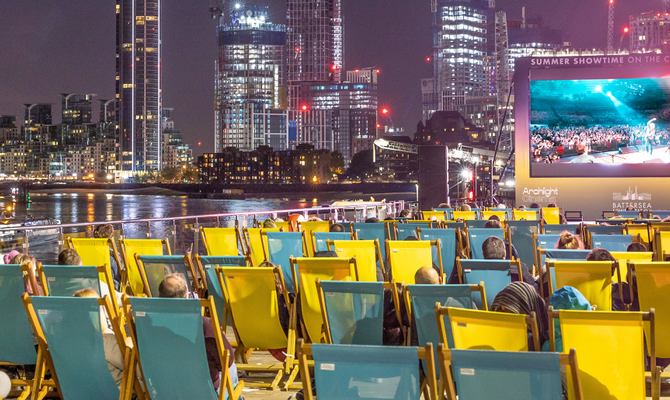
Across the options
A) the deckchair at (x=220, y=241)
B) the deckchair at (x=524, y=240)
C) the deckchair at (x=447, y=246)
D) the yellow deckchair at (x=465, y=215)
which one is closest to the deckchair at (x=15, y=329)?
the deckchair at (x=220, y=241)

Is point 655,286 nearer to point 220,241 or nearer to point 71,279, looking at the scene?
point 71,279

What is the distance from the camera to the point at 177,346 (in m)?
4.50

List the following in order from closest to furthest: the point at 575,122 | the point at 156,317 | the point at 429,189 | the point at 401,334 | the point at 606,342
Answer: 1. the point at 606,342
2. the point at 156,317
3. the point at 401,334
4. the point at 575,122
5. the point at 429,189

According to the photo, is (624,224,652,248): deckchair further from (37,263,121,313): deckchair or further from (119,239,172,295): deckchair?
(37,263,121,313): deckchair

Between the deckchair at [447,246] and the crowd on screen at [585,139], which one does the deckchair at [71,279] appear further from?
the crowd on screen at [585,139]

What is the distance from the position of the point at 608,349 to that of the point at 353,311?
5.69ft

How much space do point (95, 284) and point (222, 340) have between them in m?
1.79

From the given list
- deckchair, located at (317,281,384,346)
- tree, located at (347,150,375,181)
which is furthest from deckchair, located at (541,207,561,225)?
tree, located at (347,150,375,181)

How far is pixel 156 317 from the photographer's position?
4.48m

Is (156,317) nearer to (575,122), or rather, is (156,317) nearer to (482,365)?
(482,365)

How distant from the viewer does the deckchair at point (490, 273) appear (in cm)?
629

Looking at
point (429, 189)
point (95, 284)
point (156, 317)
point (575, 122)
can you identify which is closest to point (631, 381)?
point (156, 317)

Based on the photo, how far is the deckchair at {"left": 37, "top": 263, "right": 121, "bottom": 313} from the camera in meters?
6.00

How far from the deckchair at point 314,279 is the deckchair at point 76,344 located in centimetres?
171
